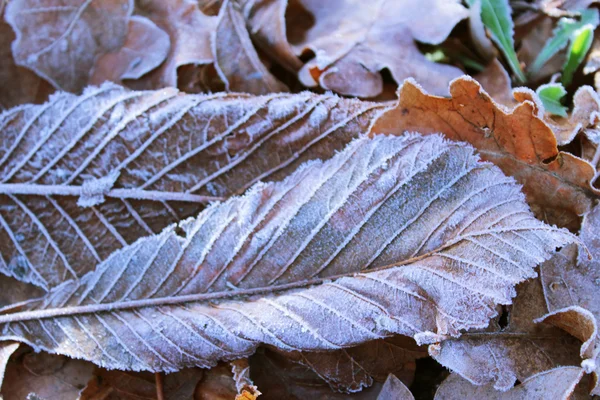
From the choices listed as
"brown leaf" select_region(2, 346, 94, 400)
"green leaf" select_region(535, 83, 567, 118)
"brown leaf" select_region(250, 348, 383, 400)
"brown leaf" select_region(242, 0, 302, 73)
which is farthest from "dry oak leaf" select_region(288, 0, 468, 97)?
"brown leaf" select_region(2, 346, 94, 400)

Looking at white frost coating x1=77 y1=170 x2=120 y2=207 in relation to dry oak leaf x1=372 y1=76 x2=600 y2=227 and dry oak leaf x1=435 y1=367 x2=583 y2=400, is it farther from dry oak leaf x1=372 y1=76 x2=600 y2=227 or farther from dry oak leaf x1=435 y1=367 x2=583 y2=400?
dry oak leaf x1=435 y1=367 x2=583 y2=400

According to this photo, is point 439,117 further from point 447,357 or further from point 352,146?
point 447,357

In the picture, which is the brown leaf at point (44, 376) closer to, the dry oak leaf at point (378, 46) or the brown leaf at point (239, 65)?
the brown leaf at point (239, 65)

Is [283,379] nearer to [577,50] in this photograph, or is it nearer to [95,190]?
[95,190]

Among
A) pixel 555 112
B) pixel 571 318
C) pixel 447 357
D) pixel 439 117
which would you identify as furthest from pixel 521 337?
pixel 555 112

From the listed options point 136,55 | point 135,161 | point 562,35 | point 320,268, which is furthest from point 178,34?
point 562,35

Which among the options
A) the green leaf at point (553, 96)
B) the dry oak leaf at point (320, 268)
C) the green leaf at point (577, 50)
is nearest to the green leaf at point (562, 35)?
the green leaf at point (577, 50)

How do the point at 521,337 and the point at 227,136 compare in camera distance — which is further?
the point at 227,136
